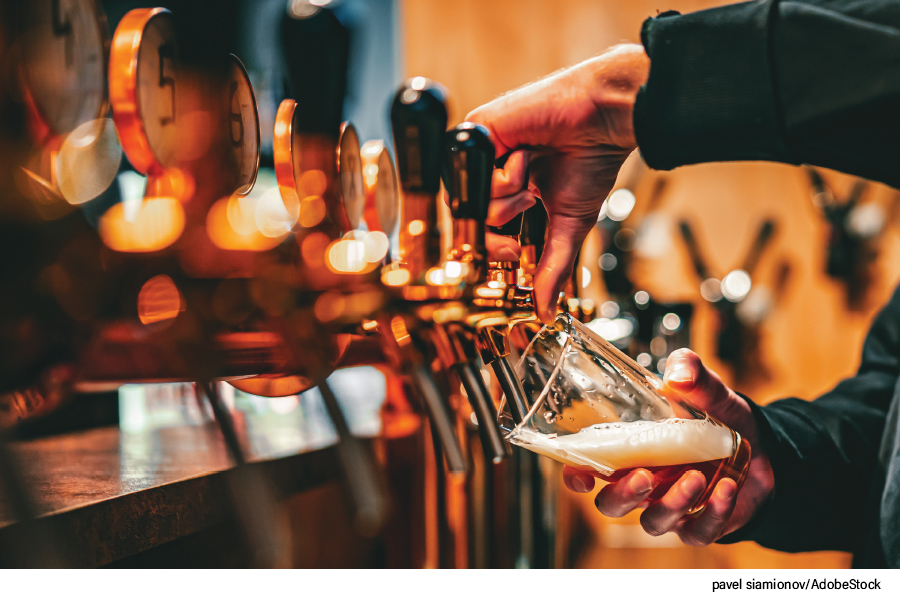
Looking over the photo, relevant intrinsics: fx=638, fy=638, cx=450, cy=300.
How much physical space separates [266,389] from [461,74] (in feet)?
4.75

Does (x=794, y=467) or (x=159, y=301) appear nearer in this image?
(x=159, y=301)

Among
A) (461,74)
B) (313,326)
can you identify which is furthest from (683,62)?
(461,74)

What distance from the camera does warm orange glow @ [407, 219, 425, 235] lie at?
413 mm

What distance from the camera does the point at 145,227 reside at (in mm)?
273

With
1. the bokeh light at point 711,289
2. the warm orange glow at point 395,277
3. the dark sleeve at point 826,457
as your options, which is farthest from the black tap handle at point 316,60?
the bokeh light at point 711,289

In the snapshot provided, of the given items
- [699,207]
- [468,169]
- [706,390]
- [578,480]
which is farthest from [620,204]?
[468,169]

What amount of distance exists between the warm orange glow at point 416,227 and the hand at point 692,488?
226 mm

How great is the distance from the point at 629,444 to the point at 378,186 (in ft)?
1.01

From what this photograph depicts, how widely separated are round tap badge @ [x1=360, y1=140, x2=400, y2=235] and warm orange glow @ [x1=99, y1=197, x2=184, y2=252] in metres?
0.27

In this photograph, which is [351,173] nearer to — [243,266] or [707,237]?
[243,266]

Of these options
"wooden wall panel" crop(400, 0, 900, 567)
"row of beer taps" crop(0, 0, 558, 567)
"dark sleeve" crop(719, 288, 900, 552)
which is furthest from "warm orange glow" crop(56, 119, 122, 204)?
"wooden wall panel" crop(400, 0, 900, 567)

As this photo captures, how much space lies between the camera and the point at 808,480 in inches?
28.5

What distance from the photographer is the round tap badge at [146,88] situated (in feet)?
1.01

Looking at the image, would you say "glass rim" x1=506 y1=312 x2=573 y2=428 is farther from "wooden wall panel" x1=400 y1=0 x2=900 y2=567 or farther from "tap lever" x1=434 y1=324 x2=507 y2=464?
"wooden wall panel" x1=400 y1=0 x2=900 y2=567
